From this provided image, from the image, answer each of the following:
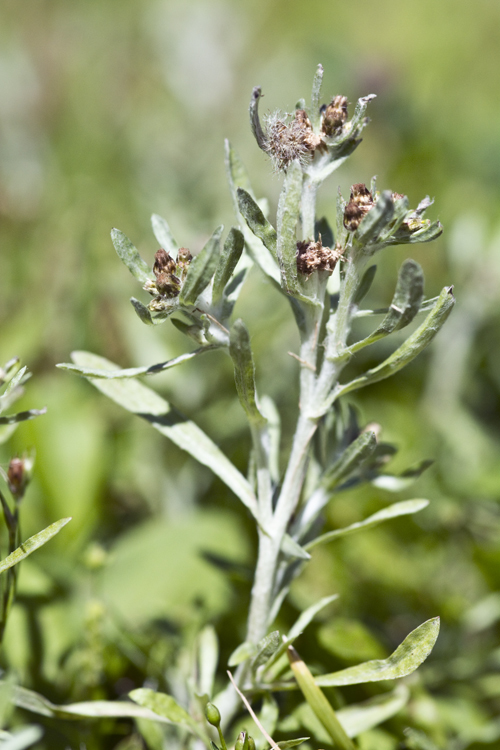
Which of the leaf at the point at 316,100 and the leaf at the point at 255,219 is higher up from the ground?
the leaf at the point at 316,100

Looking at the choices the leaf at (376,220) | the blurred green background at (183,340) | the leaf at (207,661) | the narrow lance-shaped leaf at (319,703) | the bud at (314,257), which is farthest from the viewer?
the blurred green background at (183,340)

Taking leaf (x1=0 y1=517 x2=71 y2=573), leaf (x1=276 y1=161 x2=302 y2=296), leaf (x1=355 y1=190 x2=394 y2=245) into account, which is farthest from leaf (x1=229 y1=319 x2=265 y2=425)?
leaf (x1=0 y1=517 x2=71 y2=573)

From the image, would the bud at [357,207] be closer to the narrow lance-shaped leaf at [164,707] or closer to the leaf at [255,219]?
the leaf at [255,219]

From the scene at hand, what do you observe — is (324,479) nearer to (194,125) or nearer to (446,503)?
(446,503)

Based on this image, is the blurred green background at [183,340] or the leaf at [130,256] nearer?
the leaf at [130,256]

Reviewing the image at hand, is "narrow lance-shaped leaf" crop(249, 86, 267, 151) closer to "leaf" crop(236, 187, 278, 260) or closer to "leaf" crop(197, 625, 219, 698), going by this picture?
"leaf" crop(236, 187, 278, 260)

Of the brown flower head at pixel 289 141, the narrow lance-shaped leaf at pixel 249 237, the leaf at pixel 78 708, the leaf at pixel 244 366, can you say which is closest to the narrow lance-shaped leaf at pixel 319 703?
the leaf at pixel 78 708

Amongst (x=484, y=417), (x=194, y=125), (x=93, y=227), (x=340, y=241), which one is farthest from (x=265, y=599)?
(x=194, y=125)

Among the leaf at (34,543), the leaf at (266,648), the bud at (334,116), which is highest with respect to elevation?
the bud at (334,116)
